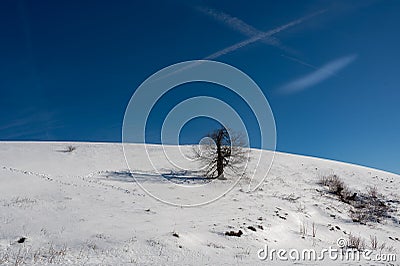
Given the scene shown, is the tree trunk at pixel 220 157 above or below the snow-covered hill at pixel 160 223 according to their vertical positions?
above

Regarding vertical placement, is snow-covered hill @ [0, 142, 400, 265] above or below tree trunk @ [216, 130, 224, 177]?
below

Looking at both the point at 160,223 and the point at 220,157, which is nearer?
the point at 160,223

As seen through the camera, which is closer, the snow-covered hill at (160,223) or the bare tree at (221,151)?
the snow-covered hill at (160,223)

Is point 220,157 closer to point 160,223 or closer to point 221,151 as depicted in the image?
point 221,151

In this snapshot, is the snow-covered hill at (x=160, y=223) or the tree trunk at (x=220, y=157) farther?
the tree trunk at (x=220, y=157)

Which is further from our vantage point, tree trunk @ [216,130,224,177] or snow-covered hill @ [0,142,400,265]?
tree trunk @ [216,130,224,177]

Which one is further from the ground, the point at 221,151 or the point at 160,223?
the point at 221,151

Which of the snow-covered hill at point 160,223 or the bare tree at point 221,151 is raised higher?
the bare tree at point 221,151

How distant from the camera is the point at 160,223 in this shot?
13.7 meters

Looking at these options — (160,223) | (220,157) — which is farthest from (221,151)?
(160,223)

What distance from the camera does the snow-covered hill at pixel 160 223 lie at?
366 inches

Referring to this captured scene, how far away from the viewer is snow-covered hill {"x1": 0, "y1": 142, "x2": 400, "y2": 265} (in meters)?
9.30

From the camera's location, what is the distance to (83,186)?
21.5 metres

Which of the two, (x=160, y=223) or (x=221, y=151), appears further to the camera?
(x=221, y=151)
